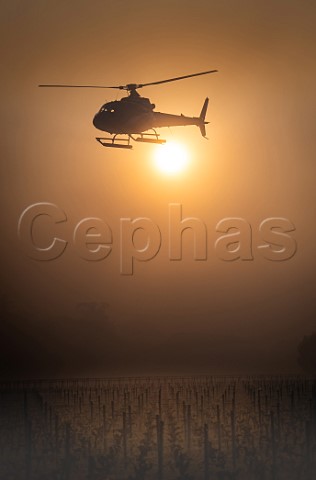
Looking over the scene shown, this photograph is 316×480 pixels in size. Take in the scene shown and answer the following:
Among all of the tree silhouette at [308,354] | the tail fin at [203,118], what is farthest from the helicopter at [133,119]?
the tree silhouette at [308,354]

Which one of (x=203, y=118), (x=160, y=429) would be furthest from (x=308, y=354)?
(x=203, y=118)

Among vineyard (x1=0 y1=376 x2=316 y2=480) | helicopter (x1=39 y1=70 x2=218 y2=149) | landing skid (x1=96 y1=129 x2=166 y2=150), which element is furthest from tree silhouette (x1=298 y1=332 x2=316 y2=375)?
landing skid (x1=96 y1=129 x2=166 y2=150)

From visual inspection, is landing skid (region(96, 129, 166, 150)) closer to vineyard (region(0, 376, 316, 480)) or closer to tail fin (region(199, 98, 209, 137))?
tail fin (region(199, 98, 209, 137))

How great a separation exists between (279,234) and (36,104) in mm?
1884

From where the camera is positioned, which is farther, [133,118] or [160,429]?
[133,118]

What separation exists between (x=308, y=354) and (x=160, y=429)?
1.17 meters

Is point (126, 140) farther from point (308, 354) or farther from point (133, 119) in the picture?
point (308, 354)

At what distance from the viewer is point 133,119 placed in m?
4.80

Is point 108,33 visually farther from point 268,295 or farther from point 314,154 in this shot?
point 268,295

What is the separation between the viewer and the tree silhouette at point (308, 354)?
198 inches

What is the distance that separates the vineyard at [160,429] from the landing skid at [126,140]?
158cm

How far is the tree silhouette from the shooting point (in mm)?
5023

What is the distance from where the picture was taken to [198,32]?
16.3ft

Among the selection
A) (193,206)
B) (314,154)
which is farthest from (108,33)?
(314,154)
